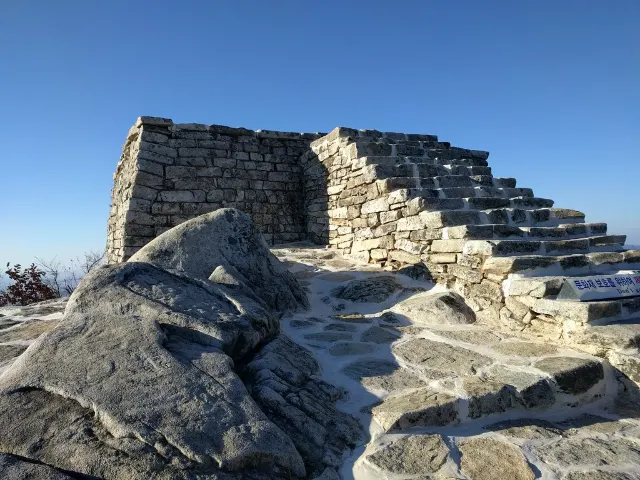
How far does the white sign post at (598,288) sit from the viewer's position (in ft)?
10.8

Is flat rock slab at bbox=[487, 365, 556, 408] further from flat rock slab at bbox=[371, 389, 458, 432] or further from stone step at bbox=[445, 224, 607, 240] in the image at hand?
stone step at bbox=[445, 224, 607, 240]

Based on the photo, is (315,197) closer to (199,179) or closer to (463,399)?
(199,179)

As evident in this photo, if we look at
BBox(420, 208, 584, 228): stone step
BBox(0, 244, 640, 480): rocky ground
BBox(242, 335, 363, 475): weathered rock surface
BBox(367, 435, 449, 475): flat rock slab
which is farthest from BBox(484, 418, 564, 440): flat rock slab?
BBox(420, 208, 584, 228): stone step

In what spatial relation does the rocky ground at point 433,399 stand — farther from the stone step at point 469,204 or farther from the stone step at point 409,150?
the stone step at point 409,150

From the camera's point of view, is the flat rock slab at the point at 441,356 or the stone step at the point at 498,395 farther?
the flat rock slab at the point at 441,356

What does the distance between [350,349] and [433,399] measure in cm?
92

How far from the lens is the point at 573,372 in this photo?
2.67 m

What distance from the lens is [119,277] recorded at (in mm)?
2635

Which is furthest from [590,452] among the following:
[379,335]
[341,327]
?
[341,327]

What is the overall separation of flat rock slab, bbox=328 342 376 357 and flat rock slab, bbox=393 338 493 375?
0.21 metres

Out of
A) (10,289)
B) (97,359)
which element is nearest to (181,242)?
(97,359)

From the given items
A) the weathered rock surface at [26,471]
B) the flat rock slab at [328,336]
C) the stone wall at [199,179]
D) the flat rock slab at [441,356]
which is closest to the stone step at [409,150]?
the stone wall at [199,179]

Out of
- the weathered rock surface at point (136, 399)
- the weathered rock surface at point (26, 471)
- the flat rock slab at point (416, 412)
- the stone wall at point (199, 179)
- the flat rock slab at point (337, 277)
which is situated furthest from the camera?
the stone wall at point (199, 179)

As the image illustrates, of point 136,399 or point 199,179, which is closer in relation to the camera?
point 136,399
